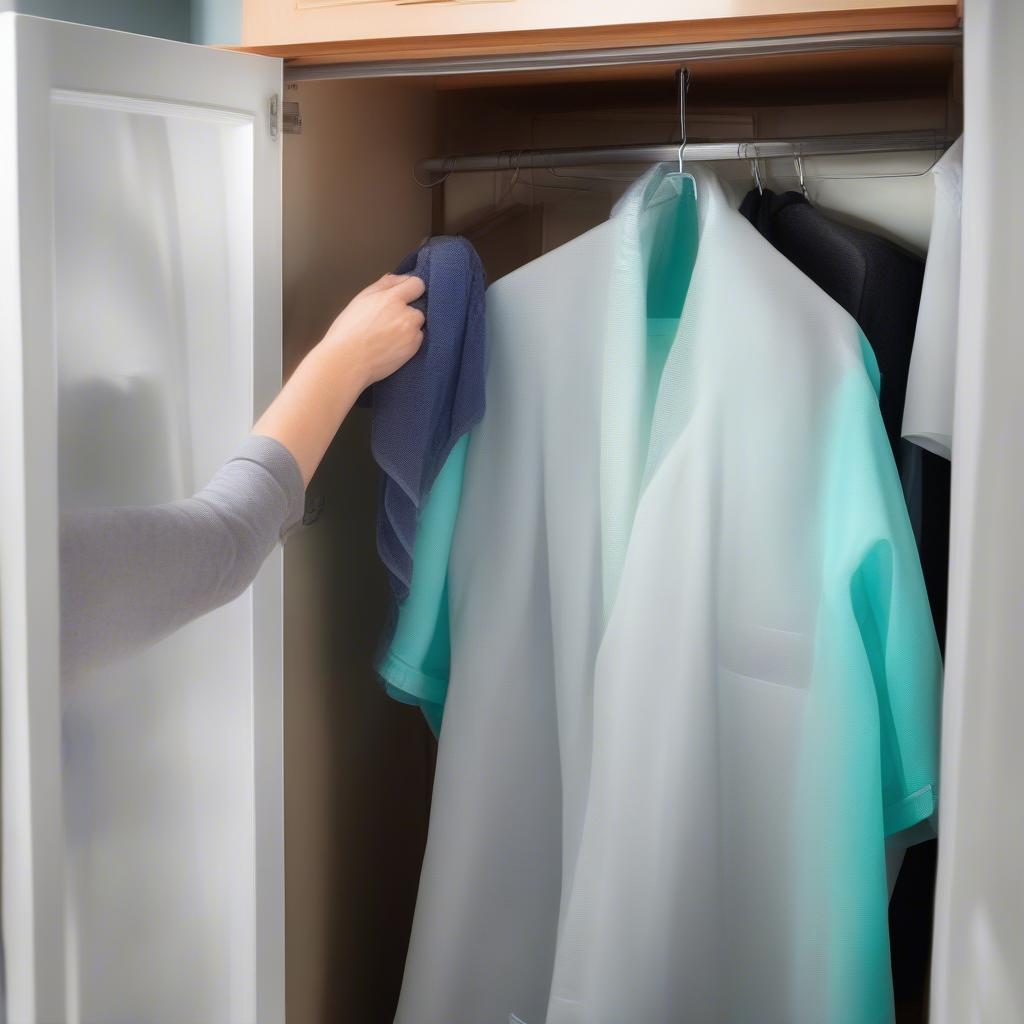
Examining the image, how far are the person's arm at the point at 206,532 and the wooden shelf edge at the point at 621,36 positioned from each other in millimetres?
271

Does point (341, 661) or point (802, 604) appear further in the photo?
point (341, 661)

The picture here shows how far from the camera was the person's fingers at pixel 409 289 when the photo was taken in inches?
43.8

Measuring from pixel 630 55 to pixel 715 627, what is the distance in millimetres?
564

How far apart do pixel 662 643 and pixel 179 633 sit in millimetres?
484

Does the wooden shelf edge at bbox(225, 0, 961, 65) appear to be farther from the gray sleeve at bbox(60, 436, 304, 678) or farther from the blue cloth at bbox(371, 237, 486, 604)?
the gray sleeve at bbox(60, 436, 304, 678)

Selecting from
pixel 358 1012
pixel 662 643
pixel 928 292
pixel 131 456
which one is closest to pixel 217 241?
pixel 131 456

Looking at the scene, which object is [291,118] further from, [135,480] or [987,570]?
[987,570]

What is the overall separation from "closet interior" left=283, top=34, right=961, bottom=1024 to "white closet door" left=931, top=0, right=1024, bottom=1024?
34 centimetres

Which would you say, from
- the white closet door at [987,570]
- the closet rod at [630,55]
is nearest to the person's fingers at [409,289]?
the closet rod at [630,55]

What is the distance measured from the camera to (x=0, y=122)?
856 millimetres

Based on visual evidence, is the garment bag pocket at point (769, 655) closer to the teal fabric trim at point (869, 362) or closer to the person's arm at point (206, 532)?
the teal fabric trim at point (869, 362)

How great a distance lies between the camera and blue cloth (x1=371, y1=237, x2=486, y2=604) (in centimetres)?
111

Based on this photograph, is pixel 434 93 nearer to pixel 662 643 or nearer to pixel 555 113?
pixel 555 113

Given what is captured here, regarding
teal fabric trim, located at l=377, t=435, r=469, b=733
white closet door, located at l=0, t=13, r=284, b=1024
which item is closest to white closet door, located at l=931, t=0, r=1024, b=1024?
teal fabric trim, located at l=377, t=435, r=469, b=733
